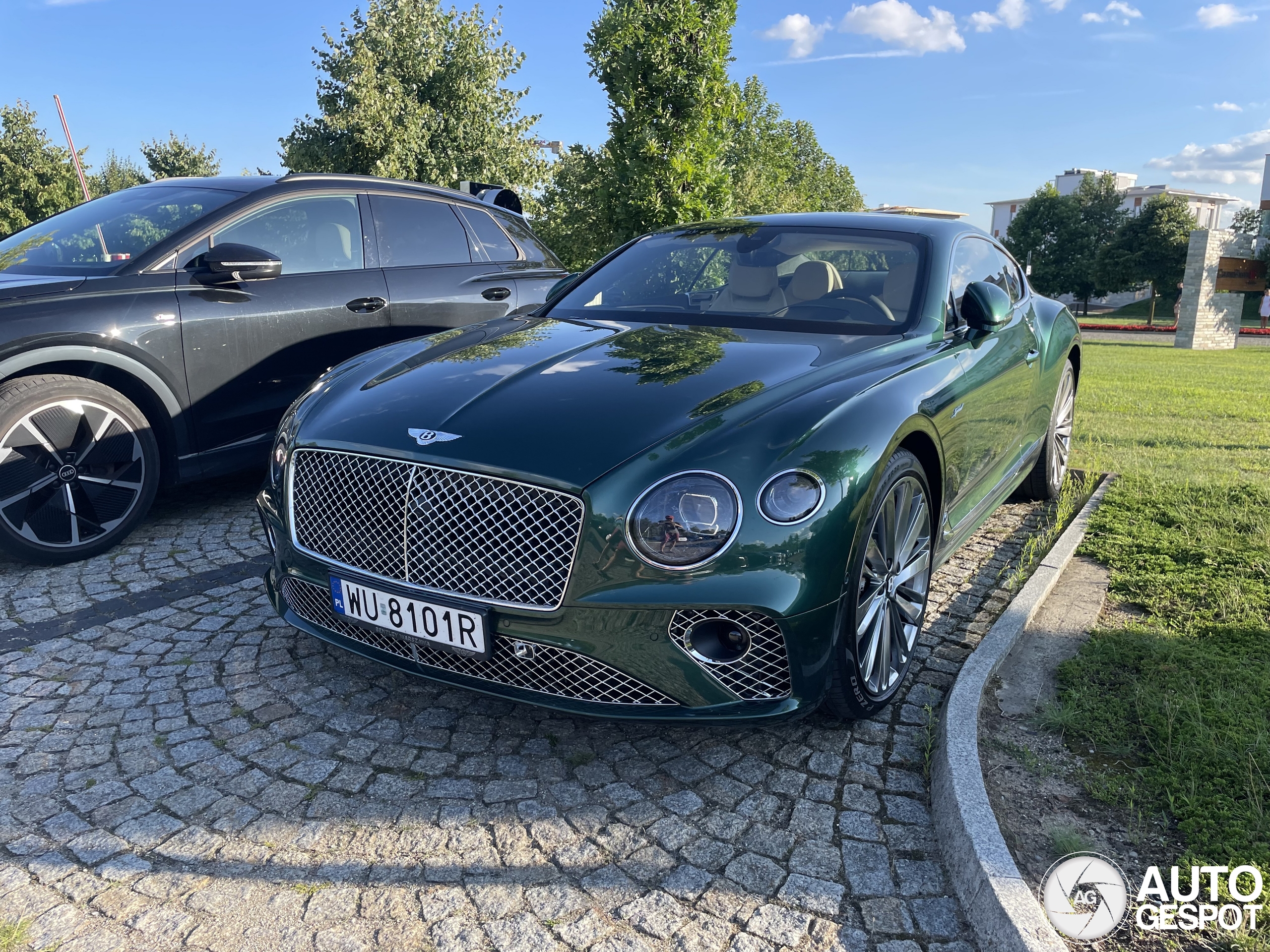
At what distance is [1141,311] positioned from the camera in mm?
69250

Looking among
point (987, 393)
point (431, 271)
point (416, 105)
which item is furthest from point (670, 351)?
point (416, 105)

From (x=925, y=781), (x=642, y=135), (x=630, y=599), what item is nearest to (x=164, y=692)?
(x=630, y=599)

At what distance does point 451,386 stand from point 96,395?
91.4 inches

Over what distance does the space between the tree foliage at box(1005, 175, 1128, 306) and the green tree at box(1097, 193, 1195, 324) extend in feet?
17.4

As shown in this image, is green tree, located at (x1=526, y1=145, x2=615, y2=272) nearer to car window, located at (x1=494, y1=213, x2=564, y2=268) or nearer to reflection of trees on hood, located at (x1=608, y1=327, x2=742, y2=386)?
car window, located at (x1=494, y1=213, x2=564, y2=268)

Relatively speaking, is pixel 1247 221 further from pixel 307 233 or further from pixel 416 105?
pixel 307 233

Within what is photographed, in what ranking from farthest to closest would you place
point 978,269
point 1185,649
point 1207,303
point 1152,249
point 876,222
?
point 1152,249 < point 1207,303 < point 978,269 < point 876,222 < point 1185,649

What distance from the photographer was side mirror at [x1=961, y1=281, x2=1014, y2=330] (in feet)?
12.4

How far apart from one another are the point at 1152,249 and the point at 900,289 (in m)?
63.7

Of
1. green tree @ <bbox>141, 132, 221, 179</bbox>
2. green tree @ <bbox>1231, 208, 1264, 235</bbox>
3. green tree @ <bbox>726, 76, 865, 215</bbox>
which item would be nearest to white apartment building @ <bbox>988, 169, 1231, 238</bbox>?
green tree @ <bbox>1231, 208, 1264, 235</bbox>

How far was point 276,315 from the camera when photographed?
5.03 m

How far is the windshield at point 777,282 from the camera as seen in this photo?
3781 mm

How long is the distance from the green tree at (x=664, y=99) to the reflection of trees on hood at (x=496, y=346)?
9883mm

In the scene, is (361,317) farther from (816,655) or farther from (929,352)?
(816,655)
